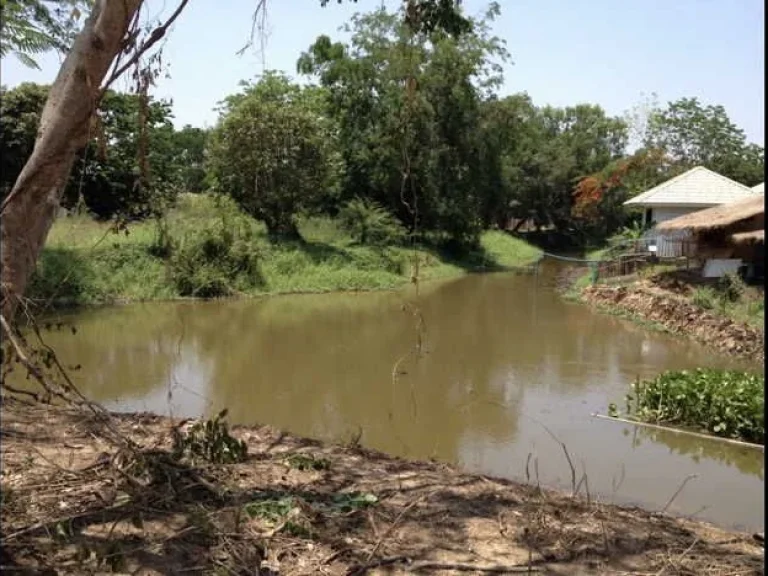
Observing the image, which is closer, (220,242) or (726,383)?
(726,383)

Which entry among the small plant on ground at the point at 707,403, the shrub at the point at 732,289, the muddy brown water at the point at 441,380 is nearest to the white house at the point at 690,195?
the muddy brown water at the point at 441,380

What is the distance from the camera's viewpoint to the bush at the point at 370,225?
76.4 feet

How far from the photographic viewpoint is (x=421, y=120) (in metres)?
23.6

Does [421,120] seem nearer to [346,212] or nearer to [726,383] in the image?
[346,212]

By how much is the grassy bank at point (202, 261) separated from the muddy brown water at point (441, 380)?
2.65ft

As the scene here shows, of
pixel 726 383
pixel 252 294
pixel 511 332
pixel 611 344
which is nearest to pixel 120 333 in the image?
pixel 252 294

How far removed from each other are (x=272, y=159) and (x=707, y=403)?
48.5ft

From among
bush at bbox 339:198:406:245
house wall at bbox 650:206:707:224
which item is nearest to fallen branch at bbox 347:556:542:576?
bush at bbox 339:198:406:245

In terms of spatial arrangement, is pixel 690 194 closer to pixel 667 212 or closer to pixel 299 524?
pixel 667 212

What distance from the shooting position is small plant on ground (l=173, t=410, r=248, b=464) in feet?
14.3

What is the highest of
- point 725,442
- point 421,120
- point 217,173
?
point 421,120

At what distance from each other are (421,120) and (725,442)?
18.0 meters

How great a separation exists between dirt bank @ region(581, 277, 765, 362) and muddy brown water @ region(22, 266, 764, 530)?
41 cm

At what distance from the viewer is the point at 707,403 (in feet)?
24.2
